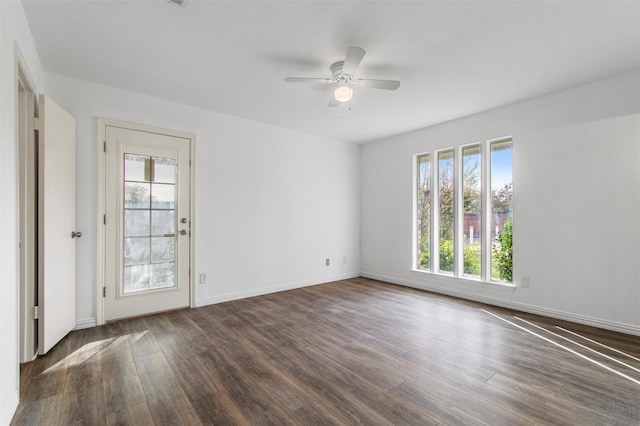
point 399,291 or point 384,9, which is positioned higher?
point 384,9

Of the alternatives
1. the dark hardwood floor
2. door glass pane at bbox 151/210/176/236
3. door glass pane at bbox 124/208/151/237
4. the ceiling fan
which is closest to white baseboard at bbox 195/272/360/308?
the dark hardwood floor

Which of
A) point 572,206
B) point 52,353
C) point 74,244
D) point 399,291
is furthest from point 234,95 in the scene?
point 572,206

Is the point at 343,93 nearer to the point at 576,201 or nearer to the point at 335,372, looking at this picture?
the point at 335,372

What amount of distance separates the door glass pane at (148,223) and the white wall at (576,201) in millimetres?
4033

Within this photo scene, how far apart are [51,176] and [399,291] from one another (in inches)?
175

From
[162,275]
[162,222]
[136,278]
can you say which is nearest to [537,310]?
[162,275]

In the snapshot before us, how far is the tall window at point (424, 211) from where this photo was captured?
4785 millimetres

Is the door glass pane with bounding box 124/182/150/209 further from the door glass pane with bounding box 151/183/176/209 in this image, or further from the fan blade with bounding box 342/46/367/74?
the fan blade with bounding box 342/46/367/74

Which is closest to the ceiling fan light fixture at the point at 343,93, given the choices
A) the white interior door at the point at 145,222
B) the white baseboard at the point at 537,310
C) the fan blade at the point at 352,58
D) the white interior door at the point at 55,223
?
the fan blade at the point at 352,58

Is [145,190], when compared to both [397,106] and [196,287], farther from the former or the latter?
[397,106]

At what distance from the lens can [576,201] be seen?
3252mm

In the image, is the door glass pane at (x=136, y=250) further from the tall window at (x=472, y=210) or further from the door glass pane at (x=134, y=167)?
the tall window at (x=472, y=210)

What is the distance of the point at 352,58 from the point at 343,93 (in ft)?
1.66

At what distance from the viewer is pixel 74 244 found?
9.80ft
